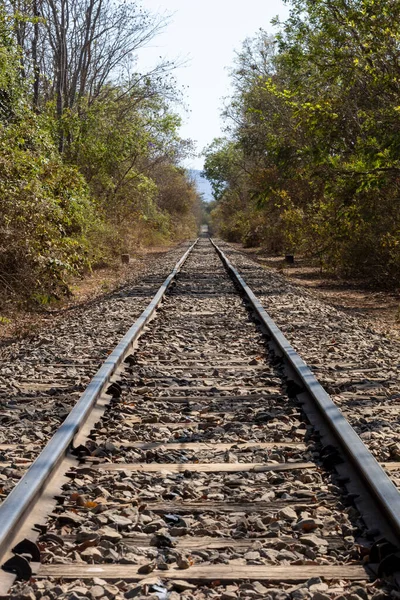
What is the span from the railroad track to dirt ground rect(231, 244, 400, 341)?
480cm

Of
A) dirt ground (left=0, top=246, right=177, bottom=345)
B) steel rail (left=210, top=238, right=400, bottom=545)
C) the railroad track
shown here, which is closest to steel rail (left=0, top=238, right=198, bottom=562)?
the railroad track

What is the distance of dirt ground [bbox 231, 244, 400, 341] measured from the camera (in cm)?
1151

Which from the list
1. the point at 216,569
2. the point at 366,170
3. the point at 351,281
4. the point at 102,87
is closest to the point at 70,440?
the point at 216,569

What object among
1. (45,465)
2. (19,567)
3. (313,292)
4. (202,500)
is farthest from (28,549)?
(313,292)

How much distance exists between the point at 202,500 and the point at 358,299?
12269 mm

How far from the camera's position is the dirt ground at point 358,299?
11.5 m

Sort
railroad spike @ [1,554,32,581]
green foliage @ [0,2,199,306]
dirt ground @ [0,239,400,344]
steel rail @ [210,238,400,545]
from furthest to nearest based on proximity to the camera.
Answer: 1. green foliage @ [0,2,199,306]
2. dirt ground @ [0,239,400,344]
3. steel rail @ [210,238,400,545]
4. railroad spike @ [1,554,32,581]

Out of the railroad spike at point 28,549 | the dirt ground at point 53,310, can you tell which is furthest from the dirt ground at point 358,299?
the railroad spike at point 28,549

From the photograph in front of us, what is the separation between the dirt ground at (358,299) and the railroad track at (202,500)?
4.80 meters

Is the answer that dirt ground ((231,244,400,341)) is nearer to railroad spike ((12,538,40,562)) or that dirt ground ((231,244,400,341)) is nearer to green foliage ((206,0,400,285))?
green foliage ((206,0,400,285))

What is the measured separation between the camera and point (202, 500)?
3.77 metres

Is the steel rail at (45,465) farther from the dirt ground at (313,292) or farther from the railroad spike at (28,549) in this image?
the dirt ground at (313,292)

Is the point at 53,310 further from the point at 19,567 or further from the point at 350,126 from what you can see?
the point at 19,567

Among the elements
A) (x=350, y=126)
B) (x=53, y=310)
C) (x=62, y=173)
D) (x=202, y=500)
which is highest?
(x=350, y=126)
